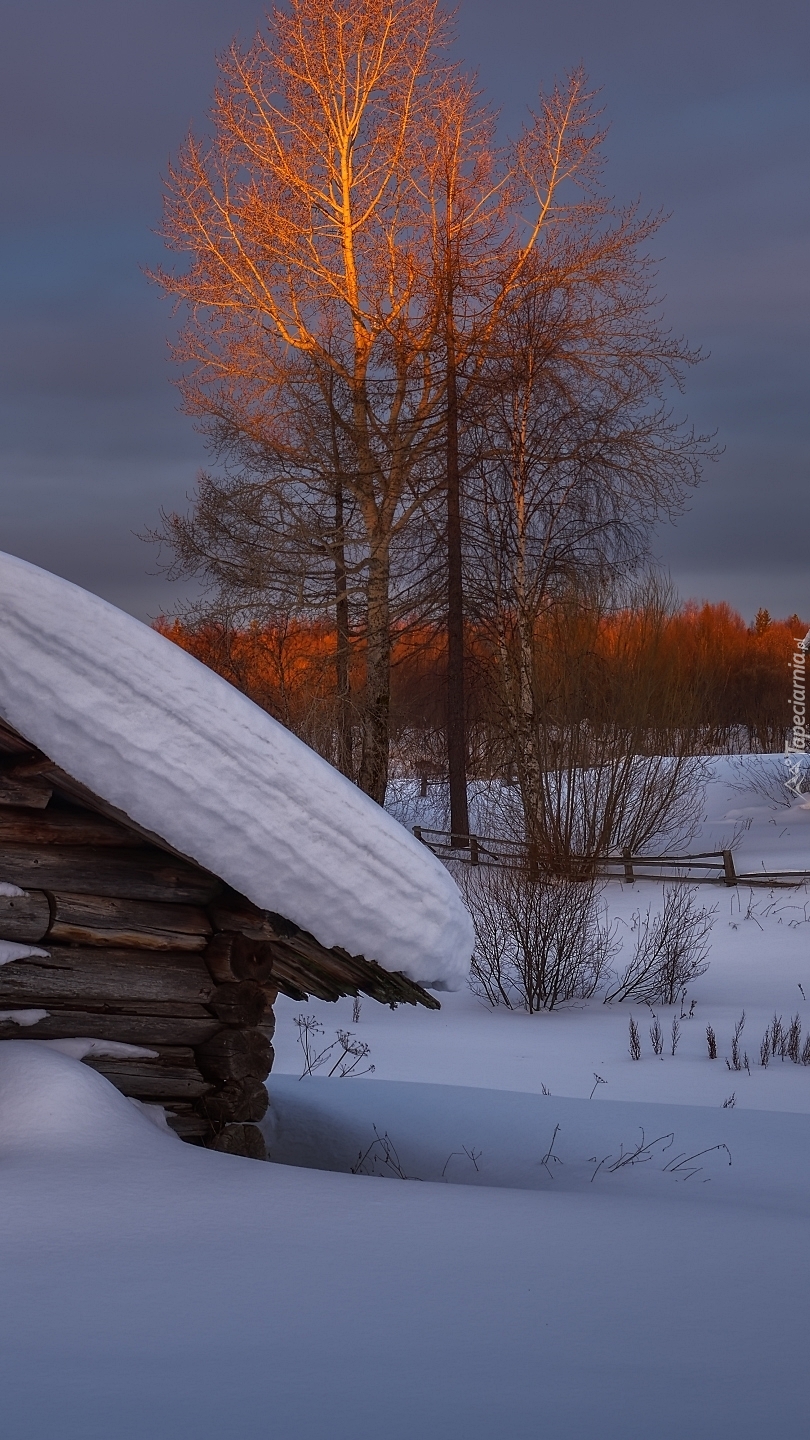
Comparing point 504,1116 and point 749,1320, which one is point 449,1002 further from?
point 749,1320

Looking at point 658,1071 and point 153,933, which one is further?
point 658,1071

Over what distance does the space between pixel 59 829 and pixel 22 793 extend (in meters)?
0.20

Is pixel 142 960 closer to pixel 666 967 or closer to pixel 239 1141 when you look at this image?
pixel 239 1141

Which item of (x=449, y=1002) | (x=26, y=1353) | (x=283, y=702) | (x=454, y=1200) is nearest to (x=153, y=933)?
(x=454, y=1200)

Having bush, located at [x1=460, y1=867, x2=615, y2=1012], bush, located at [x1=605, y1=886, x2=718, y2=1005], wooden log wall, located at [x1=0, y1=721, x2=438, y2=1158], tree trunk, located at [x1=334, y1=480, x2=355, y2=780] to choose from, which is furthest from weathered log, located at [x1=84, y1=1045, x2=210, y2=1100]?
tree trunk, located at [x1=334, y1=480, x2=355, y2=780]

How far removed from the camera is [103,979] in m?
4.02

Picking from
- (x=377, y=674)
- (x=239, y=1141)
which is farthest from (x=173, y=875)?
(x=377, y=674)

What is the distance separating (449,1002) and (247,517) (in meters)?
10.5

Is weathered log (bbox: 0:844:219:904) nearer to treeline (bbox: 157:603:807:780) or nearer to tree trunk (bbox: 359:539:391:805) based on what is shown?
treeline (bbox: 157:603:807:780)

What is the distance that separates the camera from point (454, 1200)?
312cm

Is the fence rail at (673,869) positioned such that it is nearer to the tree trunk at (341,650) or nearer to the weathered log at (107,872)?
the tree trunk at (341,650)

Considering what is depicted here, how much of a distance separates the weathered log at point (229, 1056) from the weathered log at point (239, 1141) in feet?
0.60

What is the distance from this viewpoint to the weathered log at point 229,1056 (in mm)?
4188

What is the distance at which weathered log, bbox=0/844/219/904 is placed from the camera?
154 inches
